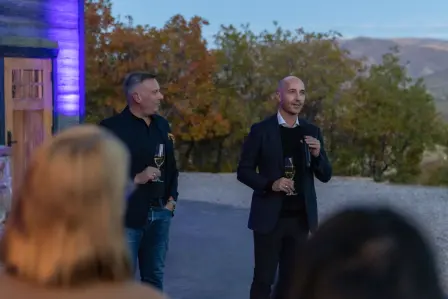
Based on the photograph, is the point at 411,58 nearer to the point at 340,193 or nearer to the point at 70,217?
the point at 340,193

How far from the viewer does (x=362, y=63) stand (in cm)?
2195

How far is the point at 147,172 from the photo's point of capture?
15.7 feet

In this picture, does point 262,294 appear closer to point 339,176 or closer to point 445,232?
point 445,232

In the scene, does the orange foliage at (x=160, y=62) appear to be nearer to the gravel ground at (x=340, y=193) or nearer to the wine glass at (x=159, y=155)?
the gravel ground at (x=340, y=193)

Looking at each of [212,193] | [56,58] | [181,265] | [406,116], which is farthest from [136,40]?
[181,265]

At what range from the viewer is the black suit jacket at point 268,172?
5.07 m

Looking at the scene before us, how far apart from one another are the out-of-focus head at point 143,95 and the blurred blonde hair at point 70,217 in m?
2.84

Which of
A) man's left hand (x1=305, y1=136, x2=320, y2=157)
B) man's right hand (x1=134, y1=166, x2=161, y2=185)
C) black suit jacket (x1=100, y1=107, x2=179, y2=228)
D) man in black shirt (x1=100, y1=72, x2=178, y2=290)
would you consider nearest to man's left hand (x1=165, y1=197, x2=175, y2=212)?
man in black shirt (x1=100, y1=72, x2=178, y2=290)

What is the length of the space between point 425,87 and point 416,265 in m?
21.0

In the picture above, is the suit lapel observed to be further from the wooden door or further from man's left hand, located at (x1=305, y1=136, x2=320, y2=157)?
the wooden door

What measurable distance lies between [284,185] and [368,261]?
353cm

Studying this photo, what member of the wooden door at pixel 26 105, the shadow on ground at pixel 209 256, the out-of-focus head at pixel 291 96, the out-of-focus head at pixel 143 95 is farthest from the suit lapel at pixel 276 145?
the wooden door at pixel 26 105

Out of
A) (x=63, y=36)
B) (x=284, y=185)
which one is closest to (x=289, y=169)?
(x=284, y=185)

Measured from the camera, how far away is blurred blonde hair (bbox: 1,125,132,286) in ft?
6.68
